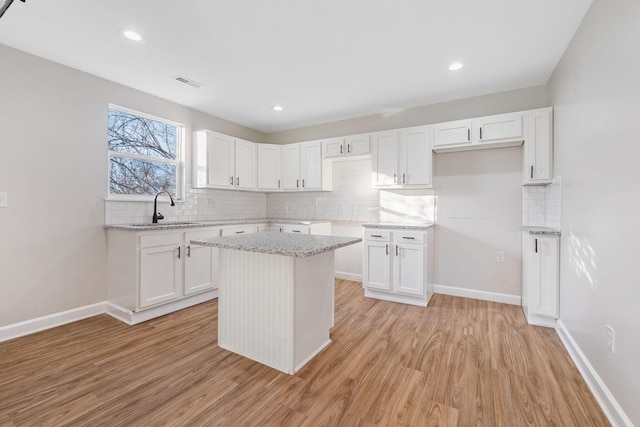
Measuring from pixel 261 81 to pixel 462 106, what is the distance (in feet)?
8.16

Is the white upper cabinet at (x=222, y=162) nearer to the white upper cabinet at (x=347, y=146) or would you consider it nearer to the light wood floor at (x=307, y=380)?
the white upper cabinet at (x=347, y=146)

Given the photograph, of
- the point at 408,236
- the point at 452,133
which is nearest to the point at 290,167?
the point at 408,236

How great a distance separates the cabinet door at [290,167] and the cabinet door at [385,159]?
4.27ft

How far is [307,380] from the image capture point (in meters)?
1.85

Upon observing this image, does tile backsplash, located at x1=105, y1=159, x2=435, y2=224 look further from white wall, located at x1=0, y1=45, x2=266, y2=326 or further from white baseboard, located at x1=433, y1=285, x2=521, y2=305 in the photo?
white baseboard, located at x1=433, y1=285, x2=521, y2=305

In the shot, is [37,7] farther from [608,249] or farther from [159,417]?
[608,249]

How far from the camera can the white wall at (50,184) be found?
8.07 ft

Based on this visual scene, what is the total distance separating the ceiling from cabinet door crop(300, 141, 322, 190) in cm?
98

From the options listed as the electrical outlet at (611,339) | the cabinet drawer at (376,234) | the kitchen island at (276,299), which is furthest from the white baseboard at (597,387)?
the cabinet drawer at (376,234)

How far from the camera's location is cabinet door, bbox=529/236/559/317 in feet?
8.41

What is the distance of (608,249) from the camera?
1623 mm

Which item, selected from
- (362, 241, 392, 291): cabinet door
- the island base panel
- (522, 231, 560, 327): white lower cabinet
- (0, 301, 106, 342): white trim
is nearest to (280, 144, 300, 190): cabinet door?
(362, 241, 392, 291): cabinet door

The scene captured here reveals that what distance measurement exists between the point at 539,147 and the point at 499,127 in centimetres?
44

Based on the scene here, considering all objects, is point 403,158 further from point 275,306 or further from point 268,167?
point 275,306
